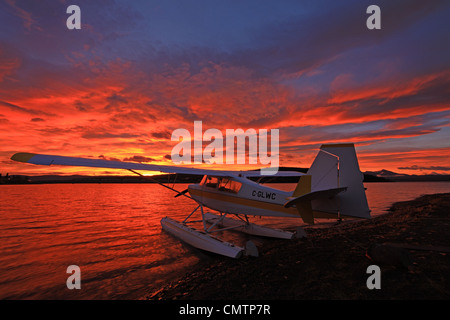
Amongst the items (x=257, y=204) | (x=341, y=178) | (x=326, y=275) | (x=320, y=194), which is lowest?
(x=326, y=275)

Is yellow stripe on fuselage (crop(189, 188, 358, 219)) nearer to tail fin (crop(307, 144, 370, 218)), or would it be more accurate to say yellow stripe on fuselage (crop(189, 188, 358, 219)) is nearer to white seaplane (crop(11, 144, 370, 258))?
white seaplane (crop(11, 144, 370, 258))

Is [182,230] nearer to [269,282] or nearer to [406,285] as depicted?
[269,282]

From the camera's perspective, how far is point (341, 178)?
5898mm

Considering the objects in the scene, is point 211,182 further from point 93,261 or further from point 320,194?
point 93,261

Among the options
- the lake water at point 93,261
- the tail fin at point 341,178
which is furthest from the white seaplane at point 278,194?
the lake water at point 93,261

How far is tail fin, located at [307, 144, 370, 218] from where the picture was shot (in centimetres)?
570

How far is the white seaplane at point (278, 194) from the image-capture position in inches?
228

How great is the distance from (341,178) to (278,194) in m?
2.38

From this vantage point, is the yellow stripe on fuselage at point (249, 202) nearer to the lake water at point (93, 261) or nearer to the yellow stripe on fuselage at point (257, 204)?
the yellow stripe on fuselage at point (257, 204)

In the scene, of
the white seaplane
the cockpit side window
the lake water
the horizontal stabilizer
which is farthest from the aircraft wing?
the horizontal stabilizer

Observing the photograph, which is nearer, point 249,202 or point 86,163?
point 86,163

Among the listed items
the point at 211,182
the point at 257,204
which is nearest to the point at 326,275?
the point at 257,204
